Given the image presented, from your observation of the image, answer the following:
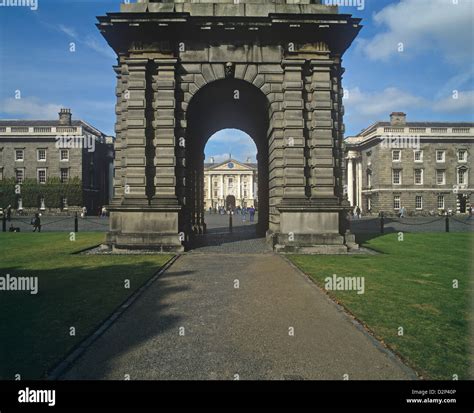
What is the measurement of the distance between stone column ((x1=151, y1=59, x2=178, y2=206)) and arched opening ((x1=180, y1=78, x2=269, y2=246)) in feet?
3.77

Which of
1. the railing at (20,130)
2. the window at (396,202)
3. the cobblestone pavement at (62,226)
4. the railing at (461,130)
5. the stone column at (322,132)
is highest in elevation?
the railing at (20,130)

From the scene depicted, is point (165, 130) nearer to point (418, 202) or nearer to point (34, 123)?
point (418, 202)

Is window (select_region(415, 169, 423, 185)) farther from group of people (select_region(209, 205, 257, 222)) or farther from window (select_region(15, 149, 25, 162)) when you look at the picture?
window (select_region(15, 149, 25, 162))

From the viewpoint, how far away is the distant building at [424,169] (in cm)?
5244

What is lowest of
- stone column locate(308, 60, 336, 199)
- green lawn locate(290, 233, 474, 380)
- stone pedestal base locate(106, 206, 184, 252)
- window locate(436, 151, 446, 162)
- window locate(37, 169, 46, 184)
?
green lawn locate(290, 233, 474, 380)

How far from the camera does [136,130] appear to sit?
44.3ft

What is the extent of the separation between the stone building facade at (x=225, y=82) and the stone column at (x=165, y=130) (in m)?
0.04

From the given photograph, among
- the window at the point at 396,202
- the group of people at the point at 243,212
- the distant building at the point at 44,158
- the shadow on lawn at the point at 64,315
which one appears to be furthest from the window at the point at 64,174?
the window at the point at 396,202

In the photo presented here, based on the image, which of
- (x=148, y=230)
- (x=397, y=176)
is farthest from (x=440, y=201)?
(x=148, y=230)

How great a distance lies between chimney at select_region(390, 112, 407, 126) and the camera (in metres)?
56.2

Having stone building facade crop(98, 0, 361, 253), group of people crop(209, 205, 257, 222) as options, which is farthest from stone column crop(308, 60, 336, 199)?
group of people crop(209, 205, 257, 222)

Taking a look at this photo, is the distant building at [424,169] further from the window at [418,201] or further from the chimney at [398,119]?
the chimney at [398,119]
